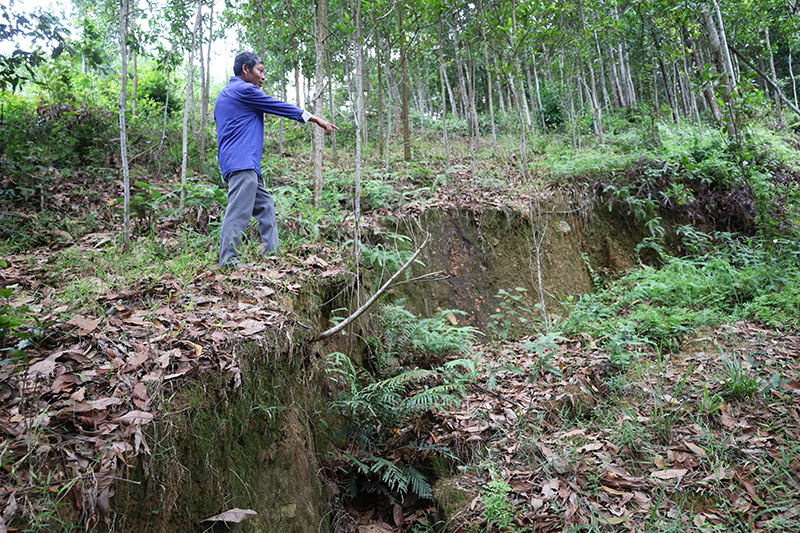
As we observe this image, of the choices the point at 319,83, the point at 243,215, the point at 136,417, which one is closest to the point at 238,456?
the point at 136,417

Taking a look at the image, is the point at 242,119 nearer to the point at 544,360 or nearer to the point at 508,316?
the point at 544,360

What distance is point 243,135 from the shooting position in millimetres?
4270

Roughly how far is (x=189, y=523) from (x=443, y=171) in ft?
22.0

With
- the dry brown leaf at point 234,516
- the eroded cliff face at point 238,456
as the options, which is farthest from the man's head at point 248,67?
the dry brown leaf at point 234,516

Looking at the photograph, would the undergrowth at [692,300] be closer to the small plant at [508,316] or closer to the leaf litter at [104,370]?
the small plant at [508,316]

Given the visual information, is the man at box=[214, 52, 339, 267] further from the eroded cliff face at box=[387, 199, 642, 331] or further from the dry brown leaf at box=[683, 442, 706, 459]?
the dry brown leaf at box=[683, 442, 706, 459]

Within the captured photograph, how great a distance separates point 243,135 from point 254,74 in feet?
2.21

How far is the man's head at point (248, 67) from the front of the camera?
14.2 feet

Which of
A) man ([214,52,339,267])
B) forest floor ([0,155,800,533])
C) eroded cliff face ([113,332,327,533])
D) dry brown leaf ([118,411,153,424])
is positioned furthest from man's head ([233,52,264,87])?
dry brown leaf ([118,411,153,424])

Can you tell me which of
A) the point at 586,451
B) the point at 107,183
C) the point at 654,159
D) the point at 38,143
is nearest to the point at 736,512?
the point at 586,451

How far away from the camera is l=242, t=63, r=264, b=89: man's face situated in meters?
4.36

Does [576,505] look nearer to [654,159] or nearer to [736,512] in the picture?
[736,512]

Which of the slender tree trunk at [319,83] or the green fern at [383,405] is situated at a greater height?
the slender tree trunk at [319,83]

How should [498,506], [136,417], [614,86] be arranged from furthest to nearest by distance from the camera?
[614,86], [498,506], [136,417]
